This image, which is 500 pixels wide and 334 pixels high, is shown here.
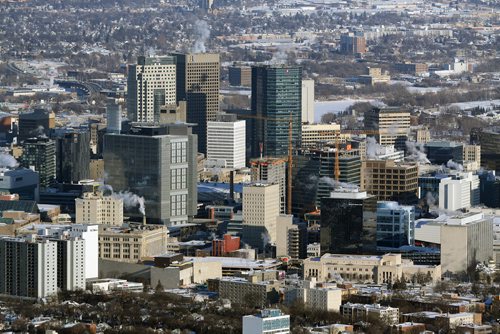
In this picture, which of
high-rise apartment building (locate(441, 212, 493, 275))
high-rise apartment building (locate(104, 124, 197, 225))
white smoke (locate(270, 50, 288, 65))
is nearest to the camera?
high-rise apartment building (locate(441, 212, 493, 275))

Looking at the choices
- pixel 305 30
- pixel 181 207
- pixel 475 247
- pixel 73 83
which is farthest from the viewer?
pixel 305 30

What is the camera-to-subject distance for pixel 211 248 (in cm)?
4019

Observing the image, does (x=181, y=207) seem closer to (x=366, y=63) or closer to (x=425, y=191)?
(x=425, y=191)

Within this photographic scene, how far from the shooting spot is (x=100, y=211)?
41.1m

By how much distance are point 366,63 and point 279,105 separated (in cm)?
2757

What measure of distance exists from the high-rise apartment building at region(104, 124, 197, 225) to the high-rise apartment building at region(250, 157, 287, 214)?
1430 millimetres

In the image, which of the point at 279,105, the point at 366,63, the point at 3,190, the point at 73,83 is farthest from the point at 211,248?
the point at 366,63

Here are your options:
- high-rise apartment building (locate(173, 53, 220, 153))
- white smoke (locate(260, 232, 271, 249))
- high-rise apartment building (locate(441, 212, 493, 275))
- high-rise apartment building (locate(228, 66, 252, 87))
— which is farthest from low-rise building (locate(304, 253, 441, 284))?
high-rise apartment building (locate(228, 66, 252, 87))

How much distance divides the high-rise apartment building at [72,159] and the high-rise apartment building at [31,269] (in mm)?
10079

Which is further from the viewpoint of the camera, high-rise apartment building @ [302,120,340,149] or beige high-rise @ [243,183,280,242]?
high-rise apartment building @ [302,120,340,149]

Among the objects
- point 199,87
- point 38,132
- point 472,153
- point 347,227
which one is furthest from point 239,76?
point 347,227

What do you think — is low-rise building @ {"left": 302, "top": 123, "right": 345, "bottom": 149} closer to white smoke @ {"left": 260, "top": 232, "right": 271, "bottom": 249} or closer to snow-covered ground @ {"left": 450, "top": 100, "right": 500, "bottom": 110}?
white smoke @ {"left": 260, "top": 232, "right": 271, "bottom": 249}

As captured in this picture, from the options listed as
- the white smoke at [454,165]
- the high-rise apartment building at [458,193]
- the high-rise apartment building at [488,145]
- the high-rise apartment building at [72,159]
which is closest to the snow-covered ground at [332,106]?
the high-rise apartment building at [488,145]

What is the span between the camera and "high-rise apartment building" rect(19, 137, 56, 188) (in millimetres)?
46688
